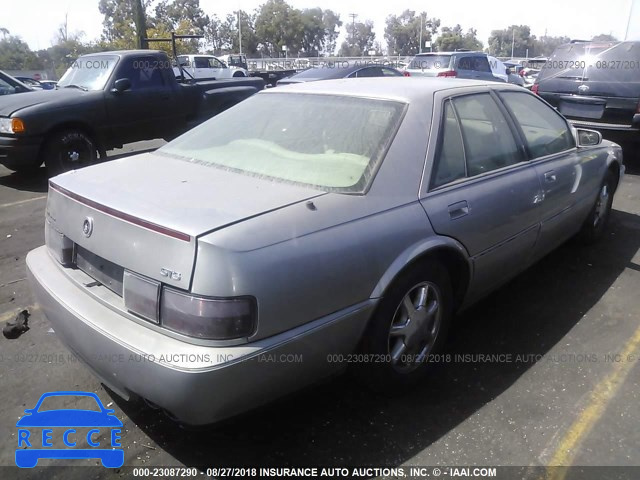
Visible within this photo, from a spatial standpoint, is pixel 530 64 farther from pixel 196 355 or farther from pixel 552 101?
pixel 196 355

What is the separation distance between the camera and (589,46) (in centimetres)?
796

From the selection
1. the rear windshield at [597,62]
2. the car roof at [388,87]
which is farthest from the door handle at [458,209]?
the rear windshield at [597,62]

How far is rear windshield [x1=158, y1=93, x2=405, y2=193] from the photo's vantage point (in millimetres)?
2414

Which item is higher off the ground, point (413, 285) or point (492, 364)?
point (413, 285)

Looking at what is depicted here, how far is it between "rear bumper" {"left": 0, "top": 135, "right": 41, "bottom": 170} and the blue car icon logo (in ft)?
16.4

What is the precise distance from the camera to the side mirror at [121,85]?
7441 millimetres

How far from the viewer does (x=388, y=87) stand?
2883 mm

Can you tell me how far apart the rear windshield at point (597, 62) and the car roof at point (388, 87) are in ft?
17.3

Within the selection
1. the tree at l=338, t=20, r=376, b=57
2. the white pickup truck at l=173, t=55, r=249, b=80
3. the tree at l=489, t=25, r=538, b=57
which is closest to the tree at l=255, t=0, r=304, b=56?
the tree at l=338, t=20, r=376, b=57

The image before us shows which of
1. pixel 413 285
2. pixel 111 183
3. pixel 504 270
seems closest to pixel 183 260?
pixel 111 183

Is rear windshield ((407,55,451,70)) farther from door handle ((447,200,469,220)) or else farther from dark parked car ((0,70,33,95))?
door handle ((447,200,469,220))

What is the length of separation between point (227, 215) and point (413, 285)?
3.22 feet

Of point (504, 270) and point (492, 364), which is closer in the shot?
point (492, 364)

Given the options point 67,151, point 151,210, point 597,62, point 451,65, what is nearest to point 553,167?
point 151,210
